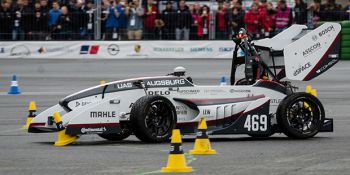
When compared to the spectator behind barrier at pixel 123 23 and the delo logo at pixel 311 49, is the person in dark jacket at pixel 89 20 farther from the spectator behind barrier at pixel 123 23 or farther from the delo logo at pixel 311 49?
the delo logo at pixel 311 49

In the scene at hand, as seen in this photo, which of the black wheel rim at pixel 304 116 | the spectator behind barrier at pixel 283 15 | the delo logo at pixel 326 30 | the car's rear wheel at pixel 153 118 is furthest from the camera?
the spectator behind barrier at pixel 283 15

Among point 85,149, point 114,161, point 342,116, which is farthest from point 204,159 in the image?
point 342,116

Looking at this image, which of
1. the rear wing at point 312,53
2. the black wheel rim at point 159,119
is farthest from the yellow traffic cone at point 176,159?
the rear wing at point 312,53

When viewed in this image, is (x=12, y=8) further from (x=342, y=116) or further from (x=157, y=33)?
(x=342, y=116)

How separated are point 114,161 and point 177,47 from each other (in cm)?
2183

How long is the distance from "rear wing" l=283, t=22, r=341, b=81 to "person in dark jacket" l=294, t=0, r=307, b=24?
59.6ft

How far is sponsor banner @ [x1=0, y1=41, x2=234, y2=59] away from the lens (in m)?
33.1

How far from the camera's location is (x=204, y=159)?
1164 centimetres

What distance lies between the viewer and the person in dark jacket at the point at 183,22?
1313 inches

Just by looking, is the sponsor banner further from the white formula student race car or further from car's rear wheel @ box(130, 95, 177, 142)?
car's rear wheel @ box(130, 95, 177, 142)

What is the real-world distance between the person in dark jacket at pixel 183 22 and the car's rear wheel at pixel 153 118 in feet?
65.4

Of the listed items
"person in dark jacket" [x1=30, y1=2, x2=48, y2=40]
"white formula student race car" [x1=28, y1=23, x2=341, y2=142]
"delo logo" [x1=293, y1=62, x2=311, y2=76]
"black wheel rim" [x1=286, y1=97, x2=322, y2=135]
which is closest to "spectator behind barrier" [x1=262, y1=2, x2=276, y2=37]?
"person in dark jacket" [x1=30, y1=2, x2=48, y2=40]

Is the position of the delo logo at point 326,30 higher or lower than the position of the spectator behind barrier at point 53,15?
lower

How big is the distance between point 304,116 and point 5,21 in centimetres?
2080
